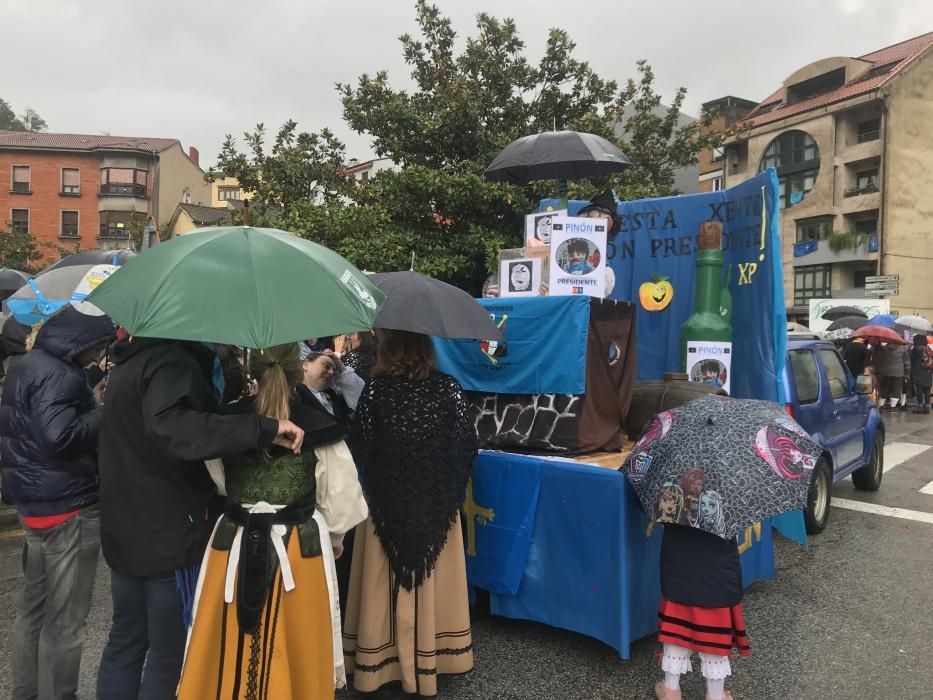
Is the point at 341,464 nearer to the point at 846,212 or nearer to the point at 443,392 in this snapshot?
the point at 443,392

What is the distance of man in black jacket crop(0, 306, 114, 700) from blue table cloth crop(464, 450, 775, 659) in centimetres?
Answer: 206

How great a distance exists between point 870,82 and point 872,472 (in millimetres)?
30653

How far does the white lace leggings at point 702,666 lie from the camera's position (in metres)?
3.02

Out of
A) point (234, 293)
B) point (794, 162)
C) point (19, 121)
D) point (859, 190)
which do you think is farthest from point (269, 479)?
point (19, 121)

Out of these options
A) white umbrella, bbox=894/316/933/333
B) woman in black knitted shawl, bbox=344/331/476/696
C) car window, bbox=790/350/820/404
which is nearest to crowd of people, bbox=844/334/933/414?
white umbrella, bbox=894/316/933/333

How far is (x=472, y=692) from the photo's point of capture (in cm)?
336

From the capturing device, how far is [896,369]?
16016 mm

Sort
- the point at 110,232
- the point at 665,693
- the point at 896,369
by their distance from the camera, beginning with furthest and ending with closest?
the point at 110,232 < the point at 896,369 < the point at 665,693

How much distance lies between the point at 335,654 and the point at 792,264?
123 ft

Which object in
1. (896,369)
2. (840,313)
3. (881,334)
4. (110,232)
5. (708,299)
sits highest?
(110,232)

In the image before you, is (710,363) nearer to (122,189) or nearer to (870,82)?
(870,82)

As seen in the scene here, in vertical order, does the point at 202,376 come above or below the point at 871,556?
above

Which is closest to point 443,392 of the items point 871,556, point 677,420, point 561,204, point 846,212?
point 677,420

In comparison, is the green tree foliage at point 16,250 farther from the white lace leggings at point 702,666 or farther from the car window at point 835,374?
the white lace leggings at point 702,666
